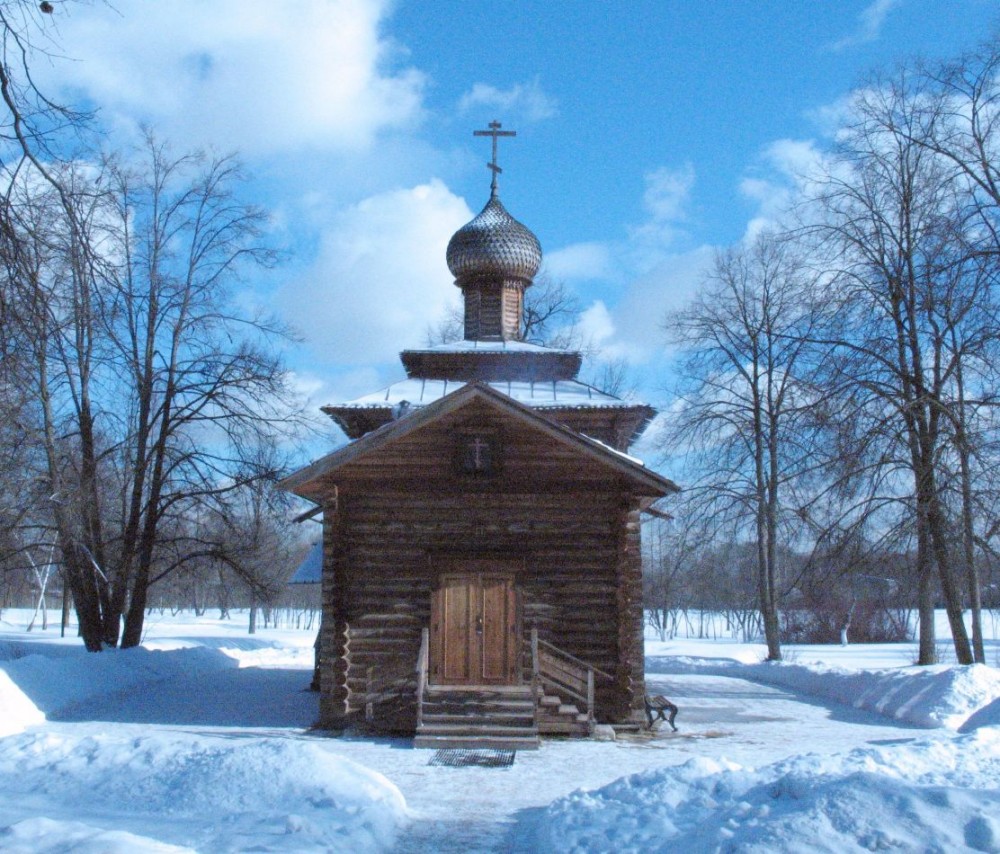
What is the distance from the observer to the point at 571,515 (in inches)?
618

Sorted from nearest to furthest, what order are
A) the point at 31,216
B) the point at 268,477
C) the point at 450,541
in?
1. the point at 31,216
2. the point at 450,541
3. the point at 268,477

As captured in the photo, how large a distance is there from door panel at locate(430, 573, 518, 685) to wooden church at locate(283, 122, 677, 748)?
17mm

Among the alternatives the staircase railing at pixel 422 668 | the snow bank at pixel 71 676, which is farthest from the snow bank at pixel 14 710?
the staircase railing at pixel 422 668

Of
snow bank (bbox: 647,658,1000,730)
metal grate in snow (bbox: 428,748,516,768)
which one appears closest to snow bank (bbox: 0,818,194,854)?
metal grate in snow (bbox: 428,748,516,768)

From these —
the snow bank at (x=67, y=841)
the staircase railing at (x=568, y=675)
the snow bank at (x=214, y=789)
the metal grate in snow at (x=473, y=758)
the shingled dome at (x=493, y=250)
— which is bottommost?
the metal grate in snow at (x=473, y=758)

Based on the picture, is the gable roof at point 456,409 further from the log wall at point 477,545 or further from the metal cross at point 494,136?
the metal cross at point 494,136

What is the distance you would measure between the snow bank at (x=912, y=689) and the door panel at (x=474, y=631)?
678 cm

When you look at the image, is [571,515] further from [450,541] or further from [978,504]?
[978,504]

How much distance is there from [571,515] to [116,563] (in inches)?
537

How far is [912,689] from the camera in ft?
57.3

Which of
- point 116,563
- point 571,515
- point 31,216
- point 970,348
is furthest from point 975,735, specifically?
point 116,563

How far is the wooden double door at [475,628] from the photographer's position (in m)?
15.2

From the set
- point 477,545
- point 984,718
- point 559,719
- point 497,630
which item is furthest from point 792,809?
point 984,718

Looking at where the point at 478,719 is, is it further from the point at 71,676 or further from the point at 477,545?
the point at 71,676
